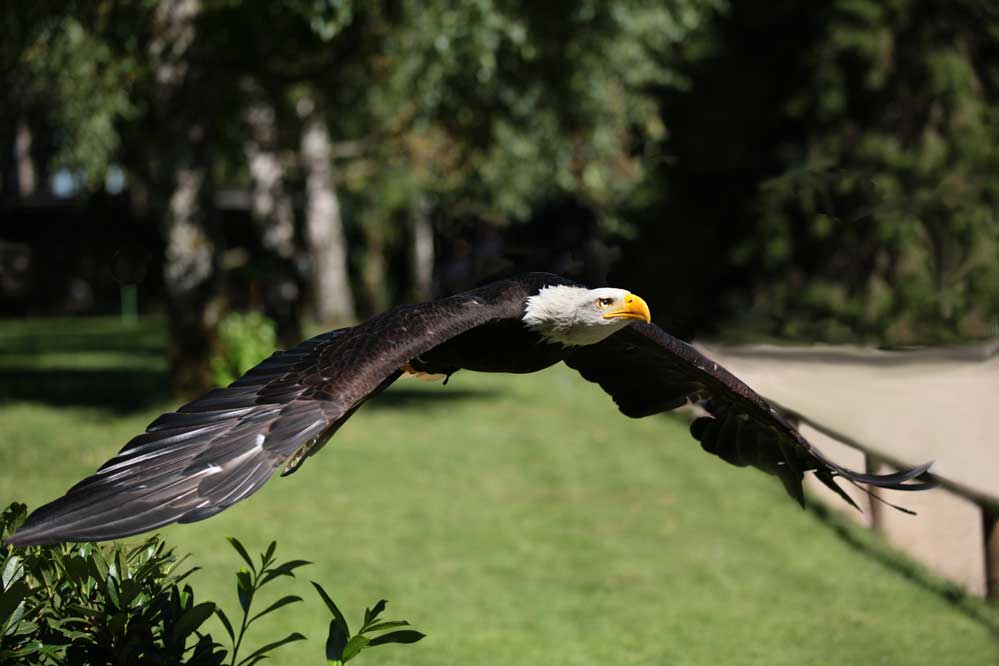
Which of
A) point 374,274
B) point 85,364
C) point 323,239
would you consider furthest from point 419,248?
point 85,364

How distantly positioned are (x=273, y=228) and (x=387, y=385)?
1644 centimetres

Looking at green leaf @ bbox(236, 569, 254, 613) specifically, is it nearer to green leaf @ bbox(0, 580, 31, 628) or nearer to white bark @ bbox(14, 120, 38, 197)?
green leaf @ bbox(0, 580, 31, 628)

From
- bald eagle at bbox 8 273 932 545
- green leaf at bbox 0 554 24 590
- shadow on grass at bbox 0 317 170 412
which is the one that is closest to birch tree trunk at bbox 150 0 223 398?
shadow on grass at bbox 0 317 170 412

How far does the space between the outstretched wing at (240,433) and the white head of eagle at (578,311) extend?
37 cm

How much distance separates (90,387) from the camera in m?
15.1

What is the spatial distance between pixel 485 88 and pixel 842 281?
17.5 feet

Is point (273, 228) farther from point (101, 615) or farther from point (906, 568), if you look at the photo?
point (101, 615)

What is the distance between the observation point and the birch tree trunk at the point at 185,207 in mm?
12312

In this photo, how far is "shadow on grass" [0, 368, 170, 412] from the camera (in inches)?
533

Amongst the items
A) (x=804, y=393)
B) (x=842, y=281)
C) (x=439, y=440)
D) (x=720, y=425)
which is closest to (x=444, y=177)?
(x=842, y=281)

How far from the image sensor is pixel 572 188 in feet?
51.6

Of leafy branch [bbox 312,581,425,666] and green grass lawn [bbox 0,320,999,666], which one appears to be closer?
leafy branch [bbox 312,581,425,666]

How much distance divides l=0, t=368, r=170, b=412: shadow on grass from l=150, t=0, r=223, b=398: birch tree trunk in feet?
3.38

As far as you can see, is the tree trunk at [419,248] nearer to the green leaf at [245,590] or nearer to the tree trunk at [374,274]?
the tree trunk at [374,274]
